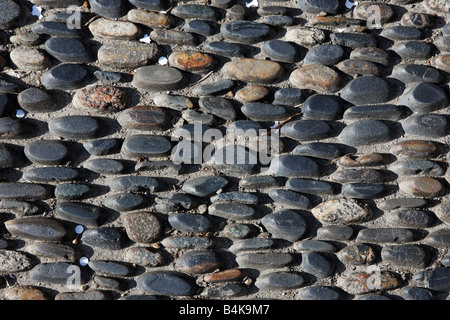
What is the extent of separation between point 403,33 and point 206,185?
3.03 feet

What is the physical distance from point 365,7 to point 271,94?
0.48 m

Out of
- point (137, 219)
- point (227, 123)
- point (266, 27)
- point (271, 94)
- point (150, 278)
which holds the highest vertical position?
point (266, 27)

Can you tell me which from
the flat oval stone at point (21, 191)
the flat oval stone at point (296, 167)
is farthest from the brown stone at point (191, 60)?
the flat oval stone at point (21, 191)

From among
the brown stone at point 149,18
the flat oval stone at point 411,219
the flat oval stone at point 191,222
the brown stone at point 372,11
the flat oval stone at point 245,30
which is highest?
the brown stone at point 372,11

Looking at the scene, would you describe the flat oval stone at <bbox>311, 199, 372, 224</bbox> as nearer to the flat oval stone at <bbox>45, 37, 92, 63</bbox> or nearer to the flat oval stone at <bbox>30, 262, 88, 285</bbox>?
the flat oval stone at <bbox>30, 262, 88, 285</bbox>

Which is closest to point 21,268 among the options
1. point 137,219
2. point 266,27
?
point 137,219

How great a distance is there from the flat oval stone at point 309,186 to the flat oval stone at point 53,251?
810mm

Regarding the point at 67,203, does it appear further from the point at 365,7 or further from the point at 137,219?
the point at 365,7

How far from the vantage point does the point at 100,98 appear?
5.30ft

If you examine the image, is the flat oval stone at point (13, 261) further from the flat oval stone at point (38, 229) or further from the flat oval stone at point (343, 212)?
the flat oval stone at point (343, 212)

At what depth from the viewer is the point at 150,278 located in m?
1.57

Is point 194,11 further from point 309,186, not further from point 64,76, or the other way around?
point 309,186

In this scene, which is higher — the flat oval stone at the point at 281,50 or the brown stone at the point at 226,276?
the flat oval stone at the point at 281,50

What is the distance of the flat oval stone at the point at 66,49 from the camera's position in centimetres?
162
